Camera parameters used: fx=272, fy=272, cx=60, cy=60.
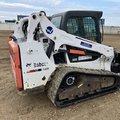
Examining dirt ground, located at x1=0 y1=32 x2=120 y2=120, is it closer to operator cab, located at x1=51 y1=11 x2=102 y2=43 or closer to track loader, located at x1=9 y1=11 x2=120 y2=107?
track loader, located at x1=9 y1=11 x2=120 y2=107

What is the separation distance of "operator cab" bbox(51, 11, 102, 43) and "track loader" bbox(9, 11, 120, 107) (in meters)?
0.24

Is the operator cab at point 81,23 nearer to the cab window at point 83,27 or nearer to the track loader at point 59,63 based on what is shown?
the cab window at point 83,27

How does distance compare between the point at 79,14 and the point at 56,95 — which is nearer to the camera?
the point at 56,95

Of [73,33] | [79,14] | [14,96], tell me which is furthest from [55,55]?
[14,96]

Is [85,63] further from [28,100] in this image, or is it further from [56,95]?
[28,100]

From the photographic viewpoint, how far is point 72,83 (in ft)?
23.4

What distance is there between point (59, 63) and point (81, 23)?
4.17ft

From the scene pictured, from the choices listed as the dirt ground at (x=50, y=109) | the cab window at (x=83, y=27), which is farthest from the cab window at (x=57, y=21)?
Result: the dirt ground at (x=50, y=109)

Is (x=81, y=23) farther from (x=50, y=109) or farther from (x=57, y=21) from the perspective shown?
(x=50, y=109)

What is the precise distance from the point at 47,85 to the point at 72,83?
657 millimetres

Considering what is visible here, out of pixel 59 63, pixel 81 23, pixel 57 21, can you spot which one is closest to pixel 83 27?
pixel 81 23

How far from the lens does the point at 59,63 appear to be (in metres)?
7.15

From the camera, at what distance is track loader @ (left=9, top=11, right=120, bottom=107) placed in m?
6.51

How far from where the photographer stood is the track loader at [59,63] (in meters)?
6.51
